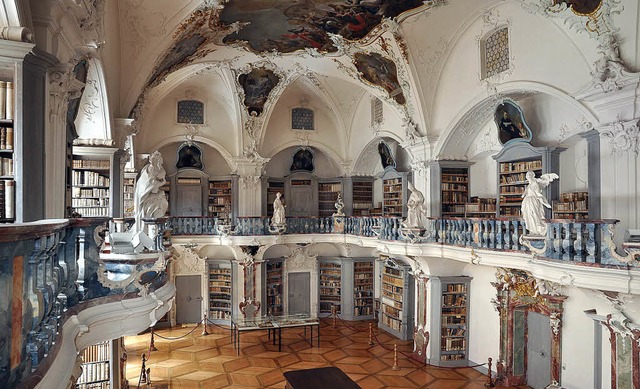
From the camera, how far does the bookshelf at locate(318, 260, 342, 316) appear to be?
17984mm

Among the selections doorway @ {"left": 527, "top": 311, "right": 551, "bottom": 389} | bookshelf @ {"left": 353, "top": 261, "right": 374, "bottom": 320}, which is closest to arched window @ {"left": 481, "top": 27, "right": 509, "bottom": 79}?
doorway @ {"left": 527, "top": 311, "right": 551, "bottom": 389}

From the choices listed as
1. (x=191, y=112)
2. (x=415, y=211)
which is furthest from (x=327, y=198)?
(x=415, y=211)

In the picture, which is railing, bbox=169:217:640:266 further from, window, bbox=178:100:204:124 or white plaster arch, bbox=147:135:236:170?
window, bbox=178:100:204:124

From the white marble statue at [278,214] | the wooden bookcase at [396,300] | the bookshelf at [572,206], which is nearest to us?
the bookshelf at [572,206]

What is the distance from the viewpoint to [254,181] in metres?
16.6

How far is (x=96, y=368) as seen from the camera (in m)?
8.51

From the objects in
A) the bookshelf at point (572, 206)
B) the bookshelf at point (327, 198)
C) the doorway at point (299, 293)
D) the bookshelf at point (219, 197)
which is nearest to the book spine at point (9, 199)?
the bookshelf at point (572, 206)

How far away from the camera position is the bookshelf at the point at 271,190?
57.7 ft

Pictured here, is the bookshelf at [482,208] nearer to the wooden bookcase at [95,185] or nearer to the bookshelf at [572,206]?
the bookshelf at [572,206]

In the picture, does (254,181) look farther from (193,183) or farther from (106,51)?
(106,51)

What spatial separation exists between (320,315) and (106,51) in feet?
42.5

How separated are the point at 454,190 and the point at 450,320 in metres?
3.68

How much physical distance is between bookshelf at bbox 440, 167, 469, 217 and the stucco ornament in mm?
4904

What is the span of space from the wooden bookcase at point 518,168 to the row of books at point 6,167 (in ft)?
32.0
